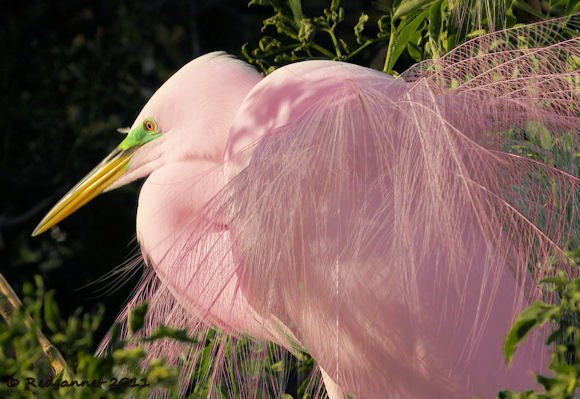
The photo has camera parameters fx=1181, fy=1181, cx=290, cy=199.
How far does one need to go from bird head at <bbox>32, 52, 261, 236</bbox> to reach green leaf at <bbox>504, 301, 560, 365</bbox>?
825mm

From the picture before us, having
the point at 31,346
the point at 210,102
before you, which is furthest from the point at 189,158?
the point at 31,346

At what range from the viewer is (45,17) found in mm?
3018

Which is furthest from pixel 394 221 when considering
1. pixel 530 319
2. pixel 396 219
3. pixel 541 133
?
pixel 530 319

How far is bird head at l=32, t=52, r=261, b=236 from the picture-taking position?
5.42 feet

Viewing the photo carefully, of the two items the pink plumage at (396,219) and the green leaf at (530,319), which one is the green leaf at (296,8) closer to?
the pink plumage at (396,219)

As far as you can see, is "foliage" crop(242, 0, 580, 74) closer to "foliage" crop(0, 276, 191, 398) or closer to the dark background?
"foliage" crop(0, 276, 191, 398)

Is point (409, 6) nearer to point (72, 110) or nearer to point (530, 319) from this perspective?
point (530, 319)

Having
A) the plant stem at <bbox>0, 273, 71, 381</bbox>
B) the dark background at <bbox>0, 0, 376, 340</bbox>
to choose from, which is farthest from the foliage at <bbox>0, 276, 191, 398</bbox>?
the dark background at <bbox>0, 0, 376, 340</bbox>

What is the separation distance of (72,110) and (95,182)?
4.55ft

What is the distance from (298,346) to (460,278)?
12.0 inches

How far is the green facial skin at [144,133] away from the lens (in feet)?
5.70

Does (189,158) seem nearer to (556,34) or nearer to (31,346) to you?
(556,34)

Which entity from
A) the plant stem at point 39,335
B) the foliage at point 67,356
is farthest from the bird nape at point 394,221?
the foliage at point 67,356

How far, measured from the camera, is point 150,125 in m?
1.74
